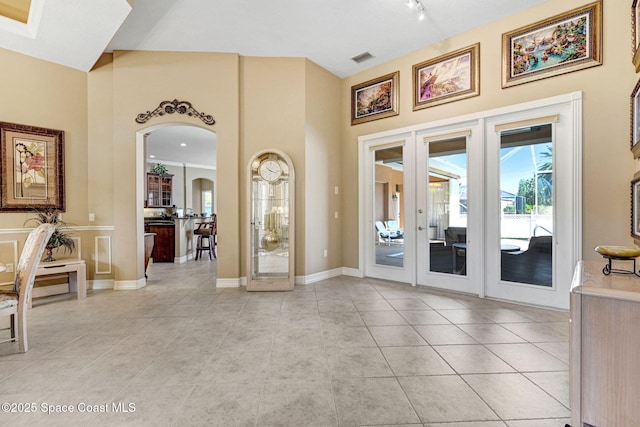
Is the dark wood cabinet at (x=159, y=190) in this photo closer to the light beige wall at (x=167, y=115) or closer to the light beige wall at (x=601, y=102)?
the light beige wall at (x=167, y=115)

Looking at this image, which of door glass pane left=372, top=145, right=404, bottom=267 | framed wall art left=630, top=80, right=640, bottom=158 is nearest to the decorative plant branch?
door glass pane left=372, top=145, right=404, bottom=267

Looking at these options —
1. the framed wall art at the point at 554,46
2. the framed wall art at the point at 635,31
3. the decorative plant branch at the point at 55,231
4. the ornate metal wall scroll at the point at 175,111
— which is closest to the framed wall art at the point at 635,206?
the framed wall art at the point at 635,31

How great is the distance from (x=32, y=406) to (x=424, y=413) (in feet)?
7.79

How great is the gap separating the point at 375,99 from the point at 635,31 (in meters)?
2.98

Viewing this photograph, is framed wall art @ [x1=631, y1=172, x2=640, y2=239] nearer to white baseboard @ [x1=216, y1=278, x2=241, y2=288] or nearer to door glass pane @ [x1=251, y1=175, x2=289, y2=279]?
door glass pane @ [x1=251, y1=175, x2=289, y2=279]

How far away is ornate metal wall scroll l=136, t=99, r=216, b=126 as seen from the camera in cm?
438

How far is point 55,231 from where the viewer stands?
403cm

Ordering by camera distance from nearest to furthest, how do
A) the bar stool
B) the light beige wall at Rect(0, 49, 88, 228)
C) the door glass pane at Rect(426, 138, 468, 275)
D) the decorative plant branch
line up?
the light beige wall at Rect(0, 49, 88, 228), the decorative plant branch, the door glass pane at Rect(426, 138, 468, 275), the bar stool

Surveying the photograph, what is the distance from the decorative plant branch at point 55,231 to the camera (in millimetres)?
3934

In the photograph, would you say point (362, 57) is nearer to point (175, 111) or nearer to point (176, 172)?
point (175, 111)

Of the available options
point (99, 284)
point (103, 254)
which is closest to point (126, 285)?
point (99, 284)

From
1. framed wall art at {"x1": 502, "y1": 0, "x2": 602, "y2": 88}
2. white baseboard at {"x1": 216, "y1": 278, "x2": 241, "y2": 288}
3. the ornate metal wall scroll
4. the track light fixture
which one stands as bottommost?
white baseboard at {"x1": 216, "y1": 278, "x2": 241, "y2": 288}

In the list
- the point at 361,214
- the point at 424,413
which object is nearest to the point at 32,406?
the point at 424,413

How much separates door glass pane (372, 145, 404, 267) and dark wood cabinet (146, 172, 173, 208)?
8.35 metres
